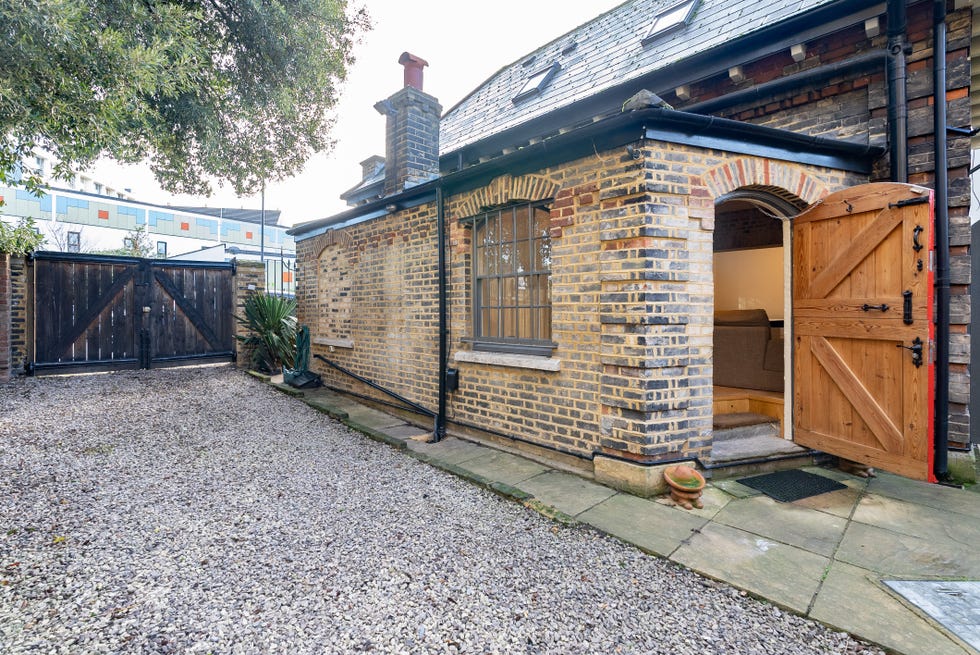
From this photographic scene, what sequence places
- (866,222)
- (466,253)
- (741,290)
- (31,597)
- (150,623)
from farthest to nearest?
(741,290), (466,253), (866,222), (31,597), (150,623)

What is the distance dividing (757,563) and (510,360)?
2.57 m

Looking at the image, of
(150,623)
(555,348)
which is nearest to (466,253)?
(555,348)

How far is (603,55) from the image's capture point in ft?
25.8

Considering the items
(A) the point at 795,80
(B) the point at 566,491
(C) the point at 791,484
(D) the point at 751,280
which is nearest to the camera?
(B) the point at 566,491

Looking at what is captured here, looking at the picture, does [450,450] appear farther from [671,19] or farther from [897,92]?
[671,19]

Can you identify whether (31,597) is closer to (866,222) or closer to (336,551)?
(336,551)

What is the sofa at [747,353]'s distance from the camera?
19.3 feet

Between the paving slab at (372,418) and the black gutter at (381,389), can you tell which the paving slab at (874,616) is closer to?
the black gutter at (381,389)

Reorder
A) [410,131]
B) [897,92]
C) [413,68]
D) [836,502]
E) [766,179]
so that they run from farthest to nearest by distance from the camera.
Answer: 1. [413,68]
2. [410,131]
3. [897,92]
4. [766,179]
5. [836,502]

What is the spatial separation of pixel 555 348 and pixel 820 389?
239 cm

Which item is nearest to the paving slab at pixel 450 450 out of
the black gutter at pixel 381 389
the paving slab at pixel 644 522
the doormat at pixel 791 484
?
the black gutter at pixel 381 389

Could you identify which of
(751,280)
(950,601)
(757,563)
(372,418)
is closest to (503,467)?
(757,563)

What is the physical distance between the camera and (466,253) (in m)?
5.27

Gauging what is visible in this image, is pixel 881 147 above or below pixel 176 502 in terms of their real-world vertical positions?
above
